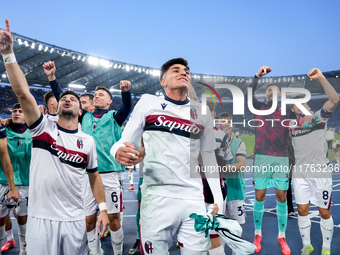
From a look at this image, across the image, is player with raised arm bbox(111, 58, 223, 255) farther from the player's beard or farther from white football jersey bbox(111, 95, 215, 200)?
the player's beard

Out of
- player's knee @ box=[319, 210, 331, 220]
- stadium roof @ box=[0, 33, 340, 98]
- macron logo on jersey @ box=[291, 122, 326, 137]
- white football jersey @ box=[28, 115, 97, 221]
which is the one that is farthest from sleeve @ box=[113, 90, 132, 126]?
stadium roof @ box=[0, 33, 340, 98]

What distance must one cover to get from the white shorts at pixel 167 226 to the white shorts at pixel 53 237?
2.37 ft

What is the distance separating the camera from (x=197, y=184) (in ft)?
6.95

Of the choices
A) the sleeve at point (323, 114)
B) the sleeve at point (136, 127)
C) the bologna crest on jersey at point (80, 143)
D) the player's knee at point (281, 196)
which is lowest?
the player's knee at point (281, 196)

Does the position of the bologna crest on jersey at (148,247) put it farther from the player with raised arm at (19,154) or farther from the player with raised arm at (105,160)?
the player with raised arm at (19,154)

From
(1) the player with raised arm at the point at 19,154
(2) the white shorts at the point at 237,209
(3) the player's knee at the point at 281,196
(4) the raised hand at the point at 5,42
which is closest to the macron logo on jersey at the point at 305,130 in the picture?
(3) the player's knee at the point at 281,196

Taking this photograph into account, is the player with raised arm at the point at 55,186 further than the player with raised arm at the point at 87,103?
No

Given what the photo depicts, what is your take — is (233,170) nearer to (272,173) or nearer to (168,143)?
(272,173)

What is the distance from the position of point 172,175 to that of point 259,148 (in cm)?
279

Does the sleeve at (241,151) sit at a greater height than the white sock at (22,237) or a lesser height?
greater

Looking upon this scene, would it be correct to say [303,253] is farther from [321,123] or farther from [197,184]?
[197,184]

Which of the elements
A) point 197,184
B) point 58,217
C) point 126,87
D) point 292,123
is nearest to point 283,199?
point 292,123

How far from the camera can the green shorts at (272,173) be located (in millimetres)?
4188

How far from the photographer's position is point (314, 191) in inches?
Result: 156
